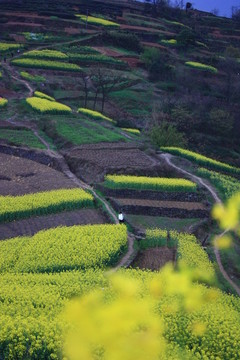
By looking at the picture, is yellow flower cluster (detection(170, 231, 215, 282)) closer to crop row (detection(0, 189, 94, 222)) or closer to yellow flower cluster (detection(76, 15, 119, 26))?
crop row (detection(0, 189, 94, 222))

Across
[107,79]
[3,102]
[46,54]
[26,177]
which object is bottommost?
[26,177]

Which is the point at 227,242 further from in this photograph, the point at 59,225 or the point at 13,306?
the point at 13,306

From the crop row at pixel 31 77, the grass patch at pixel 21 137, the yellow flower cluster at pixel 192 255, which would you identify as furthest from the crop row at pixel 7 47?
the yellow flower cluster at pixel 192 255

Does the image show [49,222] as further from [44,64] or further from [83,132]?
[44,64]

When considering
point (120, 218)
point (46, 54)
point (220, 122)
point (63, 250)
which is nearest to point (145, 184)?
point (120, 218)

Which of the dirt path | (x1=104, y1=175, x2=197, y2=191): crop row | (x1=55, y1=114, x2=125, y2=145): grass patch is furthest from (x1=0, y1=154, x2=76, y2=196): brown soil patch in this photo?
the dirt path

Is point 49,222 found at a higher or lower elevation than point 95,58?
lower
